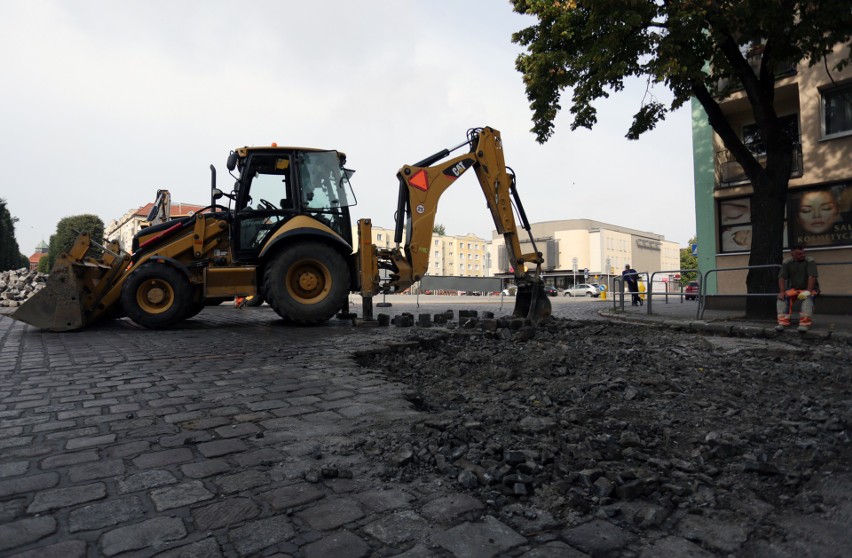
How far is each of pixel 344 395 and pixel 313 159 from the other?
6.58m

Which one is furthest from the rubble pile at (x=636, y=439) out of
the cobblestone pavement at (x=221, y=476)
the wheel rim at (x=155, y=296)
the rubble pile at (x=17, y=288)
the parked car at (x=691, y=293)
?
the rubble pile at (x=17, y=288)

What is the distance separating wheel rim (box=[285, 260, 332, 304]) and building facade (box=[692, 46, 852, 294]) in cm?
1057

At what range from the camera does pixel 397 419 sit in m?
3.59

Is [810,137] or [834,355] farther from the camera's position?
[810,137]

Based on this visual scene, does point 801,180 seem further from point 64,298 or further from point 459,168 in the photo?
point 64,298

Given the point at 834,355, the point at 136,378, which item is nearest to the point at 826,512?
the point at 834,355

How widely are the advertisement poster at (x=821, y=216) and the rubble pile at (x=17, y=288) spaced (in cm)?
2231

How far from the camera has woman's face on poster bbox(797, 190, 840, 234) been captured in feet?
45.9

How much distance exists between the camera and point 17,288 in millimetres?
19891

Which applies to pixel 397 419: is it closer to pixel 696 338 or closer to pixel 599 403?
pixel 599 403

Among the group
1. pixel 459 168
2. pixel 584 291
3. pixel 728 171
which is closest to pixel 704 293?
pixel 459 168

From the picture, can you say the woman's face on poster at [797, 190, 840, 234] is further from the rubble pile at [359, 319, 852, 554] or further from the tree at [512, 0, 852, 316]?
the rubble pile at [359, 319, 852, 554]

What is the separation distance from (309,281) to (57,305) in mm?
4269

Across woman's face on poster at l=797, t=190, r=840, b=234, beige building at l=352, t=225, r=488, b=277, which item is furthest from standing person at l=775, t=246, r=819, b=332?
beige building at l=352, t=225, r=488, b=277
